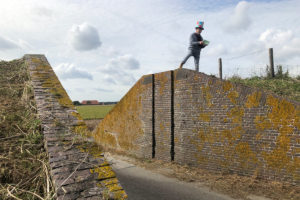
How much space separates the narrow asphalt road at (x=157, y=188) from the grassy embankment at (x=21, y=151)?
3.01 metres

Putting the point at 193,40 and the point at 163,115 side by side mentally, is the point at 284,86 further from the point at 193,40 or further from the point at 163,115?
the point at 163,115

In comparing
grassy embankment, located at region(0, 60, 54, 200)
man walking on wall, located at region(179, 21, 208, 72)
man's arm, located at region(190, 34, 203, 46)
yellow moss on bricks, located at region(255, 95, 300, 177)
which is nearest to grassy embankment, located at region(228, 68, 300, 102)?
yellow moss on bricks, located at region(255, 95, 300, 177)

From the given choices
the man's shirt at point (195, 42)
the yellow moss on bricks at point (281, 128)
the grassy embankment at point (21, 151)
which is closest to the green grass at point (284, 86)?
the yellow moss on bricks at point (281, 128)

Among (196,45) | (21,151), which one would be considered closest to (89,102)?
(196,45)

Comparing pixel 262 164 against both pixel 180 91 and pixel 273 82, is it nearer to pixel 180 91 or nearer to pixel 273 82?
pixel 180 91

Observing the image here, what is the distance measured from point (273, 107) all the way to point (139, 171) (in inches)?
194

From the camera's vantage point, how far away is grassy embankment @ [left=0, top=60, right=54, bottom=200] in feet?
5.36

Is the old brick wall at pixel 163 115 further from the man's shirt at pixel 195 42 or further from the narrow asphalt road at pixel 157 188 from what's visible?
the man's shirt at pixel 195 42

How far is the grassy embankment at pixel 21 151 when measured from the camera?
163 cm

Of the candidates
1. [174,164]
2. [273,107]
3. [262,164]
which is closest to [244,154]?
[262,164]

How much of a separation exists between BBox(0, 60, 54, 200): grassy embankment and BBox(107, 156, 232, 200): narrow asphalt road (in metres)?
3.01

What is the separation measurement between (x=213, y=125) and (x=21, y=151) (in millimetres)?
5708

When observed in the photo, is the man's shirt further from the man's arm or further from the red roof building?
the red roof building

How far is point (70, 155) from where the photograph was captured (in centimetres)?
194
